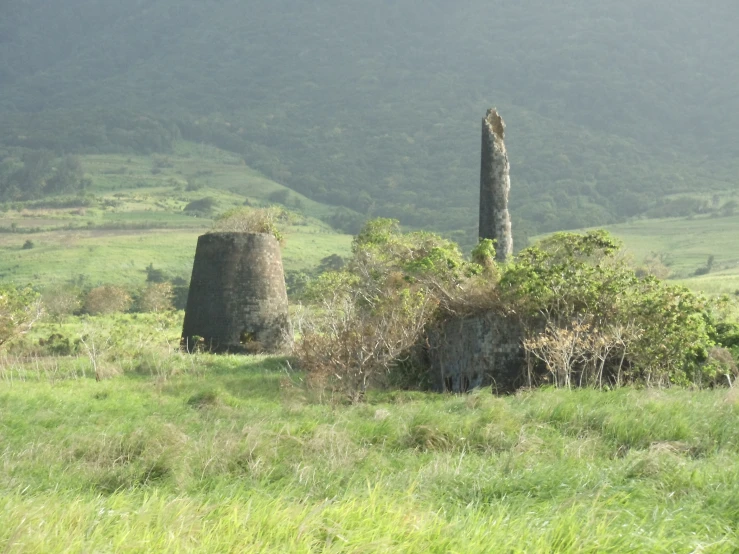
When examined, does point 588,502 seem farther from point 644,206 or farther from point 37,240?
point 644,206

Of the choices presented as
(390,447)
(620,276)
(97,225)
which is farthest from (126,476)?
(97,225)

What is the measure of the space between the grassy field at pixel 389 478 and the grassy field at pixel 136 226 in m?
47.1

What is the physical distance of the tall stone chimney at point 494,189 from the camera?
23.6 m

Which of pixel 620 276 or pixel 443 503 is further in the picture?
pixel 620 276

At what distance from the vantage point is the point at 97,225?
360 feet

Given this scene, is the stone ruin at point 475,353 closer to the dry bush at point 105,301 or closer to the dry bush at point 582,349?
the dry bush at point 582,349

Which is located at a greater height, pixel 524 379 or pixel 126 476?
pixel 126 476

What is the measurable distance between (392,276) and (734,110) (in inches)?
7833

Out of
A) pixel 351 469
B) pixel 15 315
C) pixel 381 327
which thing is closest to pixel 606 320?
pixel 381 327

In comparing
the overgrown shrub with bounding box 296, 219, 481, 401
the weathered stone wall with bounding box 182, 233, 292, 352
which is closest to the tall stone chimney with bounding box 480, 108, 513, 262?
the overgrown shrub with bounding box 296, 219, 481, 401

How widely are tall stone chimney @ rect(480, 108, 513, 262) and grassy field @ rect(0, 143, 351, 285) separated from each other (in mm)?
32831

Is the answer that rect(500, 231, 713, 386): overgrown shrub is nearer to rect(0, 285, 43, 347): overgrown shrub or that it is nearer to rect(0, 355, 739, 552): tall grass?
rect(0, 355, 739, 552): tall grass

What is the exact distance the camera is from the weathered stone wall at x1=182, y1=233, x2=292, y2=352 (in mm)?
24969

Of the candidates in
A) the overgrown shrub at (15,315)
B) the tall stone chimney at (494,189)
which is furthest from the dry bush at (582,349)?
the overgrown shrub at (15,315)
